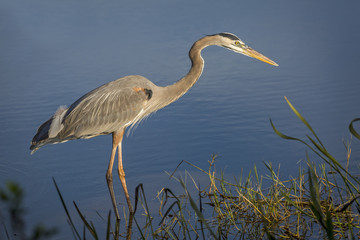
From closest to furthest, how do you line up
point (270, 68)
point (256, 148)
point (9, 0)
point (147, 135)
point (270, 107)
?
point (256, 148) < point (147, 135) < point (270, 107) < point (270, 68) < point (9, 0)

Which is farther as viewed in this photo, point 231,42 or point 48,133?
point 231,42

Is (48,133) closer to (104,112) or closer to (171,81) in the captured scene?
(104,112)

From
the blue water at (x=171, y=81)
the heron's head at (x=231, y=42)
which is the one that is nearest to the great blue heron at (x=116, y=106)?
the heron's head at (x=231, y=42)

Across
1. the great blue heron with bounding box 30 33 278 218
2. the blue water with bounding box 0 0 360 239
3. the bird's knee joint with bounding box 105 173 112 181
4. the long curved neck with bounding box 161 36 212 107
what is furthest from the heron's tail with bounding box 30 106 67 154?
the long curved neck with bounding box 161 36 212 107

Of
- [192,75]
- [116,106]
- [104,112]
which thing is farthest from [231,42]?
[104,112]

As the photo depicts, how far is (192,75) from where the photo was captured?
4652 mm

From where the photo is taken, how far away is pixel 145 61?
8.01m

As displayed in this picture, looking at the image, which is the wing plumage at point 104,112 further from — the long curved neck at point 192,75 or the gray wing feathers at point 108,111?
the long curved neck at point 192,75

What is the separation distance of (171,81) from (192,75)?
236 centimetres

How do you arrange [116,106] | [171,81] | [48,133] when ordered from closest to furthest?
1. [48,133]
2. [116,106]
3. [171,81]

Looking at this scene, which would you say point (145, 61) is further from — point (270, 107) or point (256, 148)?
point (256, 148)

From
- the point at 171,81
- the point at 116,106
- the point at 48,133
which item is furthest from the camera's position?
the point at 171,81

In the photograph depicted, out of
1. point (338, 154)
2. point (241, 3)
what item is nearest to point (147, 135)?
point (338, 154)

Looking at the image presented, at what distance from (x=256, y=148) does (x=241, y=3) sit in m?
6.90
